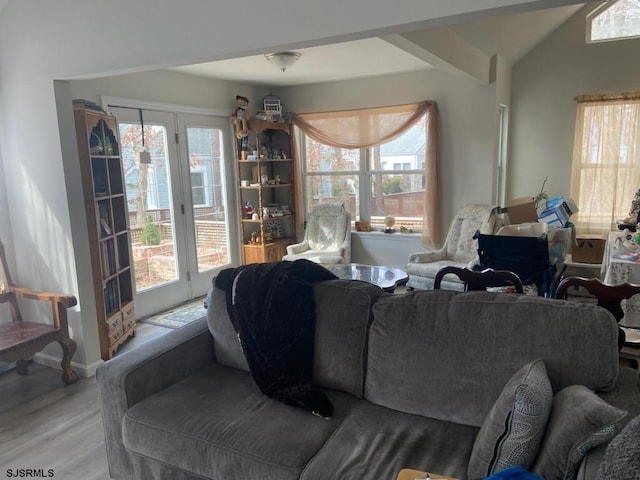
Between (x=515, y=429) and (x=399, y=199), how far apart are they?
14.3 ft

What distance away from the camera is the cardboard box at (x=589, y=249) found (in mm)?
4648

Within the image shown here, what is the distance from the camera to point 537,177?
5797mm

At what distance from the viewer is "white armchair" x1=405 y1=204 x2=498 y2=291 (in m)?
4.41

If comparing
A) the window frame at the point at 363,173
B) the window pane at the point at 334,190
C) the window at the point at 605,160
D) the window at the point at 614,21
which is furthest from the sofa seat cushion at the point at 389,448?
the window at the point at 614,21

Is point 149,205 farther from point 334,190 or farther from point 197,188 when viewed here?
point 334,190

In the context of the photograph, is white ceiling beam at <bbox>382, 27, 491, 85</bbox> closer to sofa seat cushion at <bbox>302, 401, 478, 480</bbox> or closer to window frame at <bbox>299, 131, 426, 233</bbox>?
window frame at <bbox>299, 131, 426, 233</bbox>

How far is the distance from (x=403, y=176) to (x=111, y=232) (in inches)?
129

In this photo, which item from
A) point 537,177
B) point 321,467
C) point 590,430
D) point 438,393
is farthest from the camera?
point 537,177

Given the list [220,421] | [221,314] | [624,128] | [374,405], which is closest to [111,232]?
[221,314]

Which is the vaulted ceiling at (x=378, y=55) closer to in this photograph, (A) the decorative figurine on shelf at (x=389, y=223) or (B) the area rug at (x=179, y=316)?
(A) the decorative figurine on shelf at (x=389, y=223)

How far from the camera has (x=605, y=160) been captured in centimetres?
538

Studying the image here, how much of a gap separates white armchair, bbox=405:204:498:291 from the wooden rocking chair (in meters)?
2.90

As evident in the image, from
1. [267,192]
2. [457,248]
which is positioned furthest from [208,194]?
[457,248]

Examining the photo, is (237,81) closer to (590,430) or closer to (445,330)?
(445,330)
